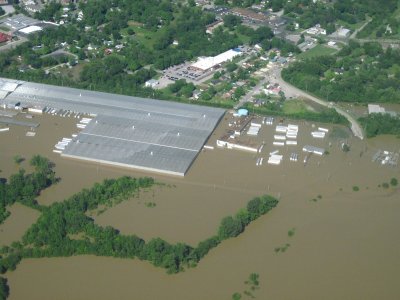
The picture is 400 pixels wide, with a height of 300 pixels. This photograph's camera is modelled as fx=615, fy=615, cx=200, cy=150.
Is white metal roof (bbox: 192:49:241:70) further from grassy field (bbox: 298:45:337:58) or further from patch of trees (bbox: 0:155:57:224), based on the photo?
patch of trees (bbox: 0:155:57:224)

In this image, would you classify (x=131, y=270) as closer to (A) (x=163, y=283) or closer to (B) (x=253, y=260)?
(A) (x=163, y=283)

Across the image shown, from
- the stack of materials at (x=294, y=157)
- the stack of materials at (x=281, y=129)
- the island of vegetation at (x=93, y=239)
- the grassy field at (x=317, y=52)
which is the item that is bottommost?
the grassy field at (x=317, y=52)

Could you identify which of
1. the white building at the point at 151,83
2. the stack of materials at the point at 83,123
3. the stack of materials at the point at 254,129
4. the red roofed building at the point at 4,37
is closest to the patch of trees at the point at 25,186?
the stack of materials at the point at 83,123

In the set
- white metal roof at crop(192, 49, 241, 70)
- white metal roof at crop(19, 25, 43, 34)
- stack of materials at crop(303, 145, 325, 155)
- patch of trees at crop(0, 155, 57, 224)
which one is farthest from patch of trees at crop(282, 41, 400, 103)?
white metal roof at crop(19, 25, 43, 34)

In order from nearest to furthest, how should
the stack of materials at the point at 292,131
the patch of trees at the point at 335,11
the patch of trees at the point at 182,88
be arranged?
the stack of materials at the point at 292,131 → the patch of trees at the point at 182,88 → the patch of trees at the point at 335,11

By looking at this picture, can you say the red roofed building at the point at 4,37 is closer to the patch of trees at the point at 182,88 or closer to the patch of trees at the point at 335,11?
the patch of trees at the point at 182,88

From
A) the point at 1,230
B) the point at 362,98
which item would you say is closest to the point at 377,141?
the point at 362,98

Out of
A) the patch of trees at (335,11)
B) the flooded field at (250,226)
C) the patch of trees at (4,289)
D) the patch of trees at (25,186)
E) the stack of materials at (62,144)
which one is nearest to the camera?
the patch of trees at (4,289)
